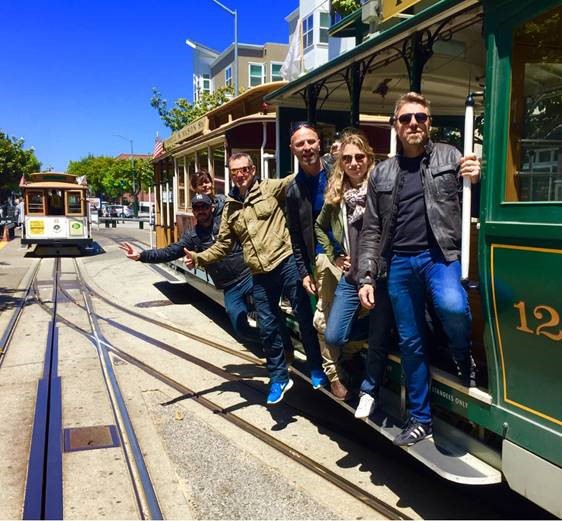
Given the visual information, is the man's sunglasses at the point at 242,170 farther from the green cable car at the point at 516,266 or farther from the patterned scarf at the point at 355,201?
the green cable car at the point at 516,266

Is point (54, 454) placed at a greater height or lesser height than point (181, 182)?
lesser

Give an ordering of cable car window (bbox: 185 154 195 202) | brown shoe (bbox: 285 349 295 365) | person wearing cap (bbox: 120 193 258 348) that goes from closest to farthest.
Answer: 1. brown shoe (bbox: 285 349 295 365)
2. person wearing cap (bbox: 120 193 258 348)
3. cable car window (bbox: 185 154 195 202)

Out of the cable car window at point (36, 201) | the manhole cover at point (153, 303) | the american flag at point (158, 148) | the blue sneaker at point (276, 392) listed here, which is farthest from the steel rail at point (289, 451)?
the cable car window at point (36, 201)

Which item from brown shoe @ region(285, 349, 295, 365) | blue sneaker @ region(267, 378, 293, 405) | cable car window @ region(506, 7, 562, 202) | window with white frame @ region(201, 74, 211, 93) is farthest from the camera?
window with white frame @ region(201, 74, 211, 93)

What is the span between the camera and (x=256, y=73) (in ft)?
129

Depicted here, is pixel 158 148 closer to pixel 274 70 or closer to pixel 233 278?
pixel 233 278

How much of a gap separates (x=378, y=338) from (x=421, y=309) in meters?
0.41

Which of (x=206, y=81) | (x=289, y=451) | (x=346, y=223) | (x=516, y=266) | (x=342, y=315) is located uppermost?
(x=206, y=81)

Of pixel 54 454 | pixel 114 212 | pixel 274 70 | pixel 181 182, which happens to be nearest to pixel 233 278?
pixel 54 454

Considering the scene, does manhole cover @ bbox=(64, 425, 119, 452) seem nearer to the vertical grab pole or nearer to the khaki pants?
the khaki pants

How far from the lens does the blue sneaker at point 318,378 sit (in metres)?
4.04

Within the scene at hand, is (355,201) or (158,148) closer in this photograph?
(355,201)

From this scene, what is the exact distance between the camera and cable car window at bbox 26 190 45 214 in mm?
18397

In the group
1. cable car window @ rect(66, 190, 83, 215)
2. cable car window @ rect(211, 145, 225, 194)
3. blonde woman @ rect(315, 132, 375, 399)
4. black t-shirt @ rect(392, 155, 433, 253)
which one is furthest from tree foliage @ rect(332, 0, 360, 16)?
cable car window @ rect(66, 190, 83, 215)
